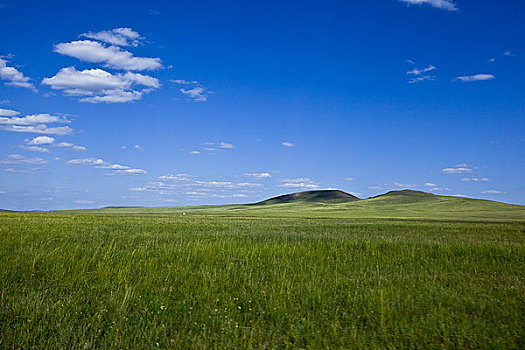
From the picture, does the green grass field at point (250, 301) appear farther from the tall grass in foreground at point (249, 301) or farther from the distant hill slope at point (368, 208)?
the distant hill slope at point (368, 208)

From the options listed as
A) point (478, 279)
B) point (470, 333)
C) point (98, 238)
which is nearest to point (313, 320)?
point (470, 333)

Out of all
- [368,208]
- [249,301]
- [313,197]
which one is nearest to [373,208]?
[368,208]

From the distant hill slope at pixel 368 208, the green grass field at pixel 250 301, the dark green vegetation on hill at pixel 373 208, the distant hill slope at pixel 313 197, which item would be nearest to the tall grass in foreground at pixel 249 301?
the green grass field at pixel 250 301

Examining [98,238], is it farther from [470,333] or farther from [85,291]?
[470,333]

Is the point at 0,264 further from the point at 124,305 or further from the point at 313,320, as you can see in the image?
the point at 313,320

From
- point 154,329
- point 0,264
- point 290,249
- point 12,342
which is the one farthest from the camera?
point 290,249

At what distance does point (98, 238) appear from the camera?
15.9m

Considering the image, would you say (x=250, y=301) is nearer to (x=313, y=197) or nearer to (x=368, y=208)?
(x=368, y=208)

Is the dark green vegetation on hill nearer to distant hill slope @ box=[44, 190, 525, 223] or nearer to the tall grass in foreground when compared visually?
distant hill slope @ box=[44, 190, 525, 223]

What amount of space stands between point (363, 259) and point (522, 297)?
4892 mm

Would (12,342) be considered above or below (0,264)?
below

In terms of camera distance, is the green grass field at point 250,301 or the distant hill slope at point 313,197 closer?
the green grass field at point 250,301

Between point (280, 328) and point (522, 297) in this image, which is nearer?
point (280, 328)

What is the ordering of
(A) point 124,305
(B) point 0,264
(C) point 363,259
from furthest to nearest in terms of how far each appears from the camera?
(C) point 363,259 < (B) point 0,264 < (A) point 124,305
